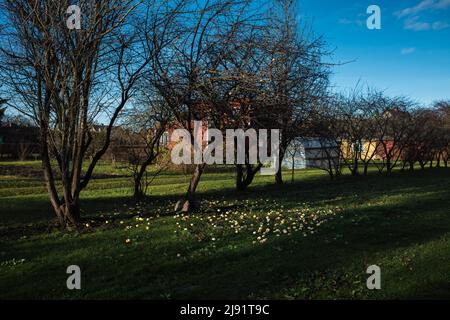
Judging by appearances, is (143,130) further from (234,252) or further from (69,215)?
(234,252)

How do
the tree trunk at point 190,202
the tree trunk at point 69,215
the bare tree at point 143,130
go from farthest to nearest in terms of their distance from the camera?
the bare tree at point 143,130, the tree trunk at point 190,202, the tree trunk at point 69,215

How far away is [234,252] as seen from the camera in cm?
606

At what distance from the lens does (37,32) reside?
7691 millimetres

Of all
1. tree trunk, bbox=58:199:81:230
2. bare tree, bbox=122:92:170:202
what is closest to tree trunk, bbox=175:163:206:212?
bare tree, bbox=122:92:170:202

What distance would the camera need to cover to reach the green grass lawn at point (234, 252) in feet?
14.9

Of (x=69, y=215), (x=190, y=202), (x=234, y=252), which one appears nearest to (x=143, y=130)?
Answer: (x=190, y=202)

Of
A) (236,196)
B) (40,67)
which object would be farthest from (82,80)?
(236,196)

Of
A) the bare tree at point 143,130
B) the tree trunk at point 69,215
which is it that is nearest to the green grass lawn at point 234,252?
the tree trunk at point 69,215

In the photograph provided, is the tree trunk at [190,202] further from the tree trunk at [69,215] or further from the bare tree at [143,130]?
the tree trunk at [69,215]

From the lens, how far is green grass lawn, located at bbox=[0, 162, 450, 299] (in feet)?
14.9

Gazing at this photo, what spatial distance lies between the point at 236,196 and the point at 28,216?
6.61m

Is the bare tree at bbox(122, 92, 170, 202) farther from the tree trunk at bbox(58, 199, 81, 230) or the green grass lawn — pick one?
the tree trunk at bbox(58, 199, 81, 230)

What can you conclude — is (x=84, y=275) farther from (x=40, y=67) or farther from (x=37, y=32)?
(x=37, y=32)
